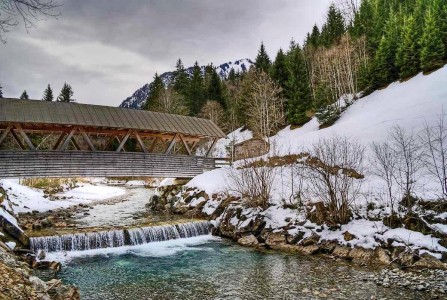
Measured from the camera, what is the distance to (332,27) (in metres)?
49.7

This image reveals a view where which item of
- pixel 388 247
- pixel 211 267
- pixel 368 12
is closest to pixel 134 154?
pixel 211 267

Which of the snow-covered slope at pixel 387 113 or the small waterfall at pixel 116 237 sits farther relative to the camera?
the snow-covered slope at pixel 387 113

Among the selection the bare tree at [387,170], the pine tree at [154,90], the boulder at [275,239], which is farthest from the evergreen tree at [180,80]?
the boulder at [275,239]

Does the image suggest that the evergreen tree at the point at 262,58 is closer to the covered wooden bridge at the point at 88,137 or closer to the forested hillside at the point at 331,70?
the forested hillside at the point at 331,70

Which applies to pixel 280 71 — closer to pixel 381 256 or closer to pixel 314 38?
pixel 314 38

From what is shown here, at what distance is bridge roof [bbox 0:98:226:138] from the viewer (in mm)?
16812

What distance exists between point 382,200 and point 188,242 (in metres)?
8.07

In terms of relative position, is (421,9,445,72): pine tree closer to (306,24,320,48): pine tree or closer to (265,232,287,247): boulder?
(306,24,320,48): pine tree


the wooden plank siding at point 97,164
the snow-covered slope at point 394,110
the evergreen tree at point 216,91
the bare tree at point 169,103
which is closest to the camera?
the wooden plank siding at point 97,164

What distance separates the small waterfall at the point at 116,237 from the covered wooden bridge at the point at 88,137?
21.8 feet

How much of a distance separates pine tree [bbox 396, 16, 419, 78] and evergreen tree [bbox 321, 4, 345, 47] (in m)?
14.0

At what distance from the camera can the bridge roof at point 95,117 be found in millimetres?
16812

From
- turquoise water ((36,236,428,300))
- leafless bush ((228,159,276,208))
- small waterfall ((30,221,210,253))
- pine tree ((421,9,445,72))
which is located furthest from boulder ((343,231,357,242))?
pine tree ((421,9,445,72))

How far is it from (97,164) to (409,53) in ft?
95.5
